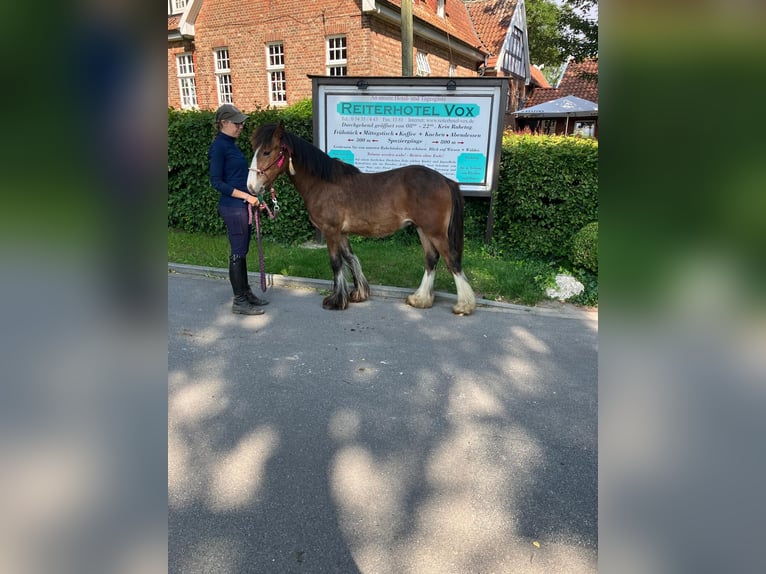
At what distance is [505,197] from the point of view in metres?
7.70

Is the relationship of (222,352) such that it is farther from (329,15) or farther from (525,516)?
(329,15)

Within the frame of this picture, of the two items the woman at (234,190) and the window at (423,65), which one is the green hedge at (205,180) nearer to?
the woman at (234,190)

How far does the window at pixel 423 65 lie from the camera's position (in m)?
17.6

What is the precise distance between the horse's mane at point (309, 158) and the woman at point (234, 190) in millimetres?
303

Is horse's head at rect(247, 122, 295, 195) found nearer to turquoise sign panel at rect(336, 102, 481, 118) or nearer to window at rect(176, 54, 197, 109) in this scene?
turquoise sign panel at rect(336, 102, 481, 118)

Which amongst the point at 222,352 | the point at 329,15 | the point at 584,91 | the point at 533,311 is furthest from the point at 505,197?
the point at 584,91

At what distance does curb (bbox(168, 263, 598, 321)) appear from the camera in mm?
5562

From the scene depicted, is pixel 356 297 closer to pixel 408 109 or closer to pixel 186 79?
pixel 408 109

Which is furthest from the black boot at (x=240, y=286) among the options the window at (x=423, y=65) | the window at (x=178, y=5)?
the window at (x=178, y=5)

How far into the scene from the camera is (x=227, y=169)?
17.0 feet

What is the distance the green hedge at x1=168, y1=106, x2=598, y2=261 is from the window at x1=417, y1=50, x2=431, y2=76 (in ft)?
32.1

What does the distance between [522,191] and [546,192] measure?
35 centimetres
